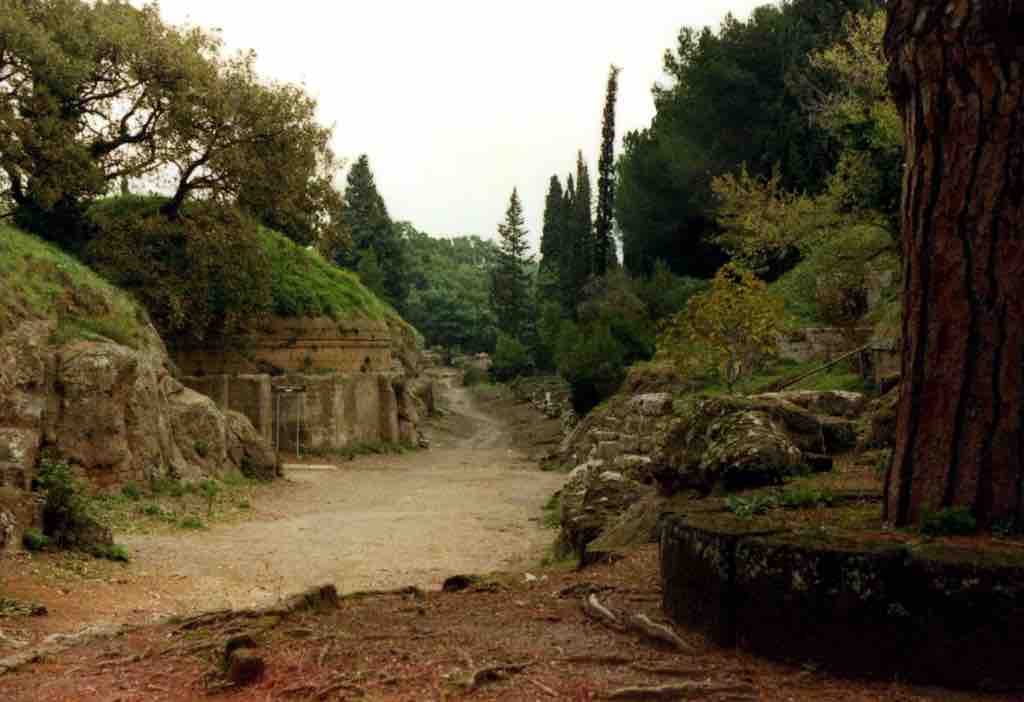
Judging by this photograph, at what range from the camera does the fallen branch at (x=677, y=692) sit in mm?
4148

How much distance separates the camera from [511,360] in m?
55.2

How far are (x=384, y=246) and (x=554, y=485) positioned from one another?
4299 centimetres

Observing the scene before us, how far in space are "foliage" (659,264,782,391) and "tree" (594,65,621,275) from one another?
24.4m

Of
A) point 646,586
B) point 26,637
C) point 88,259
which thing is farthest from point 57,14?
point 646,586

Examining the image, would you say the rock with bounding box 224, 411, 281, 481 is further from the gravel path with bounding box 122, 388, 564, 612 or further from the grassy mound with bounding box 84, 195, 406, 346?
the grassy mound with bounding box 84, 195, 406, 346

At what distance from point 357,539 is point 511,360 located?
137ft

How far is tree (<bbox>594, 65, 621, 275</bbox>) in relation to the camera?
148 feet

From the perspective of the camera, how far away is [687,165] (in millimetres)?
38594

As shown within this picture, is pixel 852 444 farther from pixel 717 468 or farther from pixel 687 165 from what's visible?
pixel 687 165

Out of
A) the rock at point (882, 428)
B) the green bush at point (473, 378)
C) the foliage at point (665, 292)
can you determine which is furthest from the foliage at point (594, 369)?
the green bush at point (473, 378)

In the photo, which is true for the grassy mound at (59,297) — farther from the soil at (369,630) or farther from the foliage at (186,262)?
the soil at (369,630)

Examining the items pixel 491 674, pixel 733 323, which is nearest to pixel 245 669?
pixel 491 674

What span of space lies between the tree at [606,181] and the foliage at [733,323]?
2441 cm

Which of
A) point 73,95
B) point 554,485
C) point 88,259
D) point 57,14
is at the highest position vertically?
point 57,14
